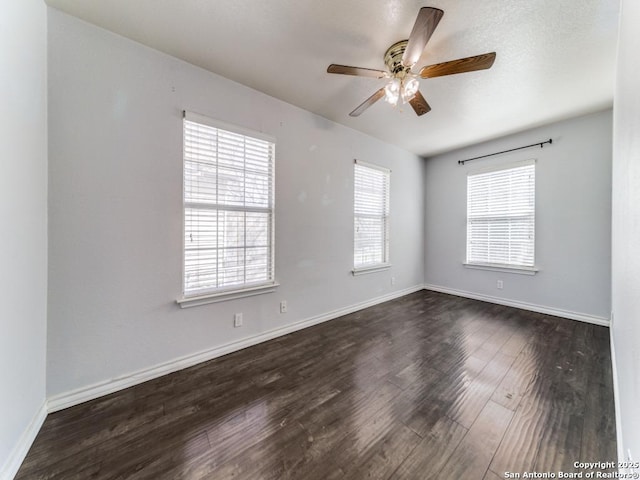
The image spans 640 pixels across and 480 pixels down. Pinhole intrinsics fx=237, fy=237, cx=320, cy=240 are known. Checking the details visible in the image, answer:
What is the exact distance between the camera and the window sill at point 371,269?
355cm

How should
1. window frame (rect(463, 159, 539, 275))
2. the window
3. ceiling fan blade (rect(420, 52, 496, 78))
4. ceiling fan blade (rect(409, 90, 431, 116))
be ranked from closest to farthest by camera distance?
ceiling fan blade (rect(420, 52, 496, 78)), ceiling fan blade (rect(409, 90, 431, 116)), window frame (rect(463, 159, 539, 275)), the window

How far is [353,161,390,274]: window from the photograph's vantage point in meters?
3.62

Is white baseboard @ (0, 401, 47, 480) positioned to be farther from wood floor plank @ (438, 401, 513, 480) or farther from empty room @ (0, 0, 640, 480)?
wood floor plank @ (438, 401, 513, 480)

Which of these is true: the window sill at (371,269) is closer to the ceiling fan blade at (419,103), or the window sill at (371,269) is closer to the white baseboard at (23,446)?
the ceiling fan blade at (419,103)

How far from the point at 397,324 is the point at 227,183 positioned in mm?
2627

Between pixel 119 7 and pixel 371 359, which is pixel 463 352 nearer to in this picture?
pixel 371 359

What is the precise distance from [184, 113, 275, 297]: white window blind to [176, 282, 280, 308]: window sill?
5 cm

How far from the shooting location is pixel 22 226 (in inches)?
51.2

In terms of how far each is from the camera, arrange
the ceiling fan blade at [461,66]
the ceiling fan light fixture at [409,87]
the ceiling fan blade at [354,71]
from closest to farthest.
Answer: the ceiling fan blade at [461,66]
the ceiling fan blade at [354,71]
the ceiling fan light fixture at [409,87]

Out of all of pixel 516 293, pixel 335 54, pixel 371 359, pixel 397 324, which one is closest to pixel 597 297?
pixel 516 293

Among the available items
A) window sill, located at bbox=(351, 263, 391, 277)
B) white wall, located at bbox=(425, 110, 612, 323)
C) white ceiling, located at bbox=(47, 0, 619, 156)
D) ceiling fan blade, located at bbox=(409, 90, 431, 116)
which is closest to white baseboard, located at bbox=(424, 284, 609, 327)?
white wall, located at bbox=(425, 110, 612, 323)

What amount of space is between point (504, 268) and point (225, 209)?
4223 millimetres

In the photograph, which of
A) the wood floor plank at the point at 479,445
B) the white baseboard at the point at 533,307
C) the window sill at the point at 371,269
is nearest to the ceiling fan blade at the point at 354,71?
the window sill at the point at 371,269

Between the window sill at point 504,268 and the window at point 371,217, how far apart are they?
5.11 ft
